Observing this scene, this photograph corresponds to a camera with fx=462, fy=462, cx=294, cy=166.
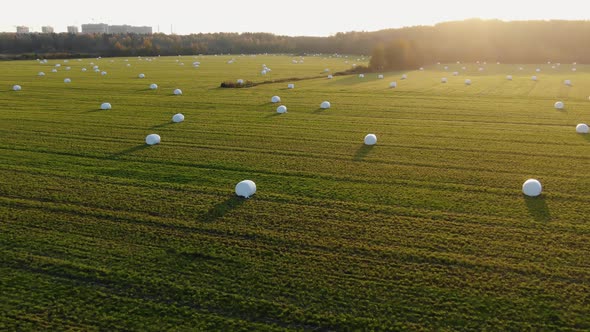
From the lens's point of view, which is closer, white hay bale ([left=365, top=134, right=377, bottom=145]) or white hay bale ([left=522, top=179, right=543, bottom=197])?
white hay bale ([left=522, top=179, right=543, bottom=197])

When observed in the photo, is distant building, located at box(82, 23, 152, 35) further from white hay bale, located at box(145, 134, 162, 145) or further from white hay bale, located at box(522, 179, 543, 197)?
white hay bale, located at box(522, 179, 543, 197)

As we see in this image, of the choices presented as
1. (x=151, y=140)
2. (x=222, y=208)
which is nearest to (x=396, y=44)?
(x=151, y=140)

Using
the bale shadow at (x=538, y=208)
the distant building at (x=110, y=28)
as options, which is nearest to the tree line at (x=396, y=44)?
the bale shadow at (x=538, y=208)

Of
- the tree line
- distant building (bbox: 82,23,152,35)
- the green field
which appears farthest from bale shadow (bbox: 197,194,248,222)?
distant building (bbox: 82,23,152,35)

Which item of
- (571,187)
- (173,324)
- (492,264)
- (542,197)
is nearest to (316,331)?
(173,324)

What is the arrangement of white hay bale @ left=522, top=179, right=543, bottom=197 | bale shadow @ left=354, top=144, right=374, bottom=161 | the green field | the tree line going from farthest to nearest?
the tree line < bale shadow @ left=354, top=144, right=374, bottom=161 < white hay bale @ left=522, top=179, right=543, bottom=197 < the green field

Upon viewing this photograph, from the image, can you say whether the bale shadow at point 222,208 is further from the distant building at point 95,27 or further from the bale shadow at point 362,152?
the distant building at point 95,27
